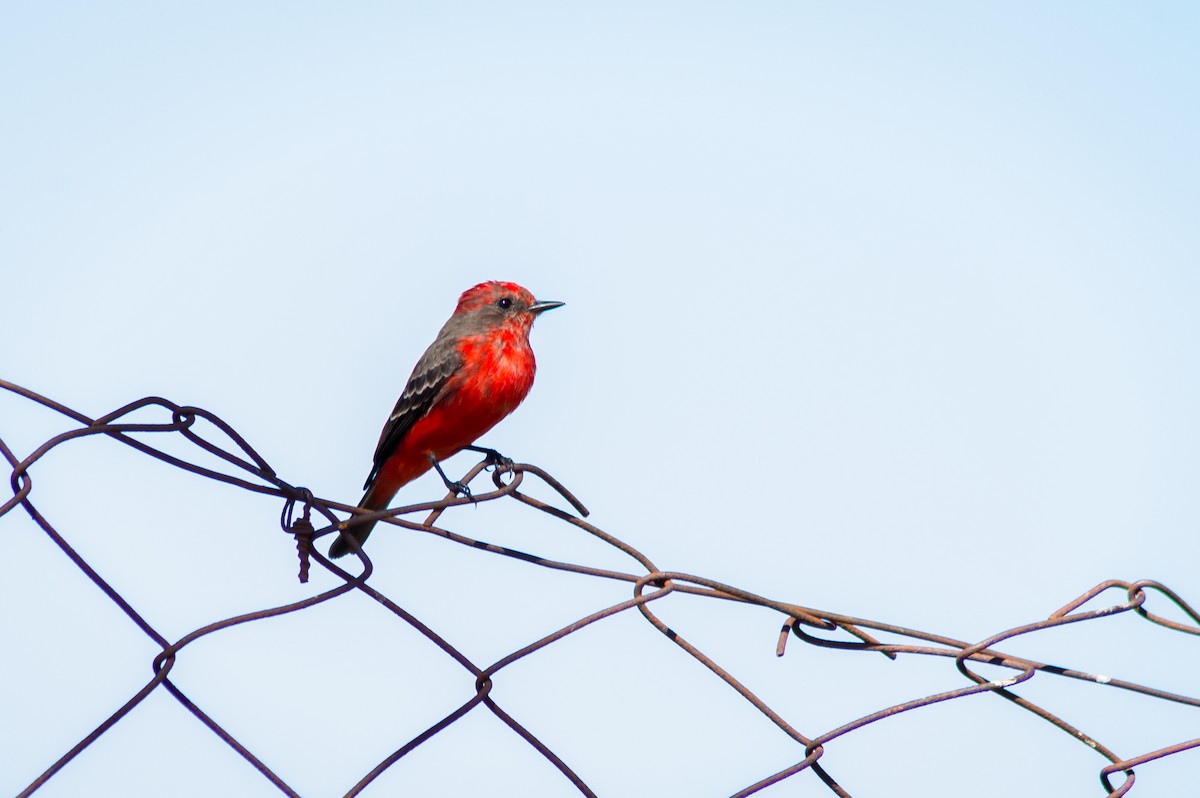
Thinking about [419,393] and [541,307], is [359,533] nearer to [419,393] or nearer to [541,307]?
[419,393]

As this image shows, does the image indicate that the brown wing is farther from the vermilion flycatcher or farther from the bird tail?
the bird tail

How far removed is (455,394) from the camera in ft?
20.2

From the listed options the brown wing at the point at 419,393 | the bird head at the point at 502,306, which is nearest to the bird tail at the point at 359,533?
the brown wing at the point at 419,393

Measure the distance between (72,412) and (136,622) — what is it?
0.39 meters

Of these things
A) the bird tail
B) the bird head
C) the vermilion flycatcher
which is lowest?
the bird tail

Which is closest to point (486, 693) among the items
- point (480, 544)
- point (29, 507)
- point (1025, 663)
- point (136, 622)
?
point (480, 544)

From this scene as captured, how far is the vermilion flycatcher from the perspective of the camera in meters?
6.13

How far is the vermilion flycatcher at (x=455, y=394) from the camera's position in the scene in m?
6.13

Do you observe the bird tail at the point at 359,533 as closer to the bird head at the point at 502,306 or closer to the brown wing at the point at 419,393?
the brown wing at the point at 419,393

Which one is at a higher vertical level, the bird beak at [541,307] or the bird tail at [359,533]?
the bird beak at [541,307]

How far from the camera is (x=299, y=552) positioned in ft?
8.46

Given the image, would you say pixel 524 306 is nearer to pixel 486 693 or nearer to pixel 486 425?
pixel 486 425

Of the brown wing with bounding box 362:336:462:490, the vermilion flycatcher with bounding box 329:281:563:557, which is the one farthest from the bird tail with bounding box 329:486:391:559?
the brown wing with bounding box 362:336:462:490

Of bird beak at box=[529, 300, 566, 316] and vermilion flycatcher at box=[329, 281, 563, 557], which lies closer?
vermilion flycatcher at box=[329, 281, 563, 557]
